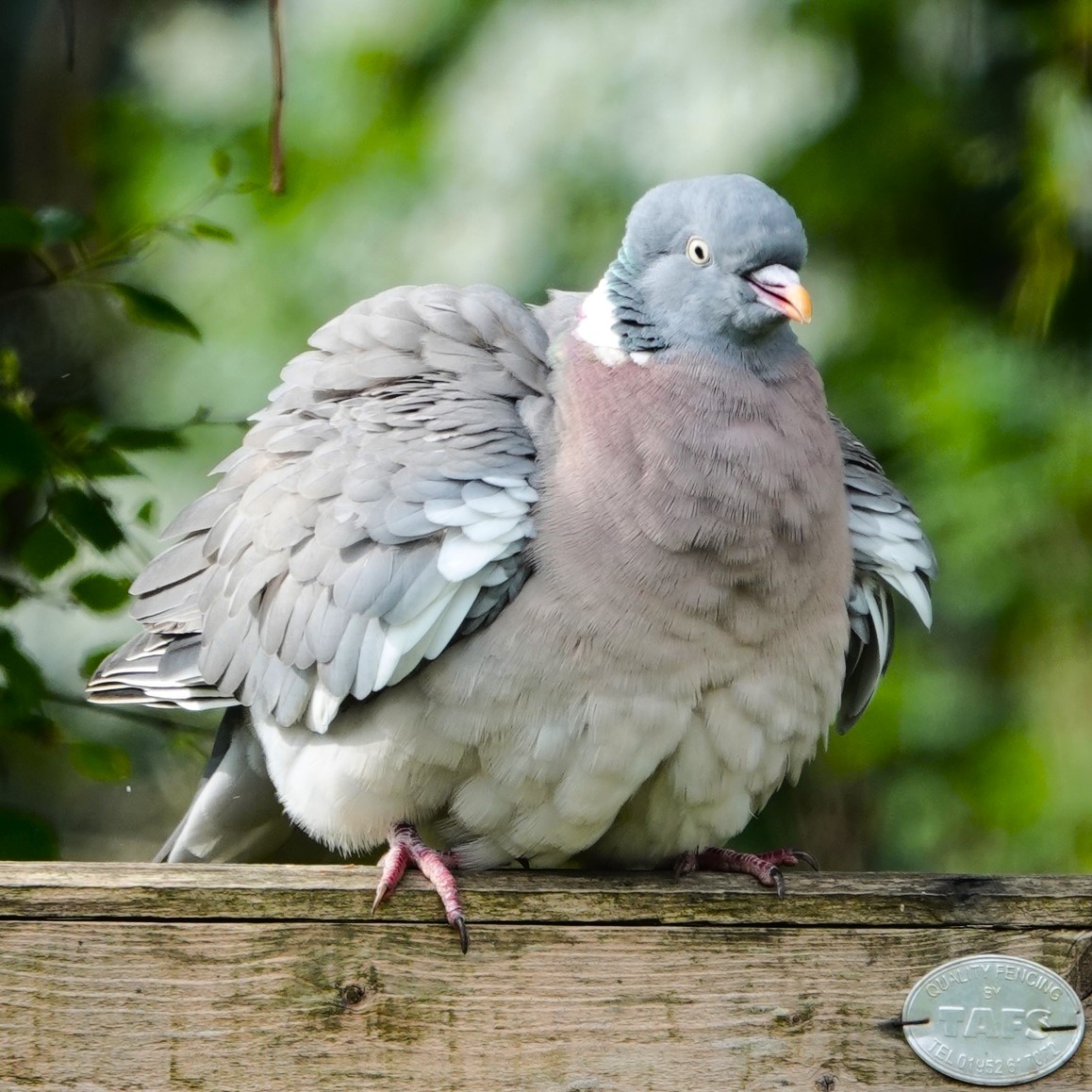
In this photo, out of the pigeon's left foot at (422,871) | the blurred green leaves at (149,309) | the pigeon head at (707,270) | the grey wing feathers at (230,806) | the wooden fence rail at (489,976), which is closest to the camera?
the wooden fence rail at (489,976)

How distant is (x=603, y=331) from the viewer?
7.49ft

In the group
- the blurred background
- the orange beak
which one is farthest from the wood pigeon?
the blurred background

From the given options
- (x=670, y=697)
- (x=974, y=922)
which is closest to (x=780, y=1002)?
(x=974, y=922)

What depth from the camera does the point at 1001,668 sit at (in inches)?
166

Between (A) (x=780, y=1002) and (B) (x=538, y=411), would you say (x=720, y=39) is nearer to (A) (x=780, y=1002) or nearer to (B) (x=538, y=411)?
(B) (x=538, y=411)

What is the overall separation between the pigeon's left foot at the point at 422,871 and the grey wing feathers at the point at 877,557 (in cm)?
77

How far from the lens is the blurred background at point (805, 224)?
4027mm

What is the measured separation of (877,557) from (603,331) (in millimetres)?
542

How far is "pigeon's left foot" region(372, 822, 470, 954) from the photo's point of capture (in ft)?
6.32

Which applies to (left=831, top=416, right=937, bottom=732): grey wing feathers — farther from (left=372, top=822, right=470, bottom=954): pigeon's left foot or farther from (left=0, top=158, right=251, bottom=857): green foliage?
(left=0, top=158, right=251, bottom=857): green foliage

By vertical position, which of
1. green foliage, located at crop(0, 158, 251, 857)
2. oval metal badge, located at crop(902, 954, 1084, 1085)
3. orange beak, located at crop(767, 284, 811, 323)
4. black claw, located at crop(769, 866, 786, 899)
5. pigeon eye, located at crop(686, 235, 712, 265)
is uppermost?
pigeon eye, located at crop(686, 235, 712, 265)

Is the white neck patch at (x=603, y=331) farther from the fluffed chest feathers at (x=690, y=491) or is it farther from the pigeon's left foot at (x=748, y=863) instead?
the pigeon's left foot at (x=748, y=863)

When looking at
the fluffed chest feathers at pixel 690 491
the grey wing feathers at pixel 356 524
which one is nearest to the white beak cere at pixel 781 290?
the fluffed chest feathers at pixel 690 491

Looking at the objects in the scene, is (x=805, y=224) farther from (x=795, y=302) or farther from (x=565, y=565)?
(x=565, y=565)
